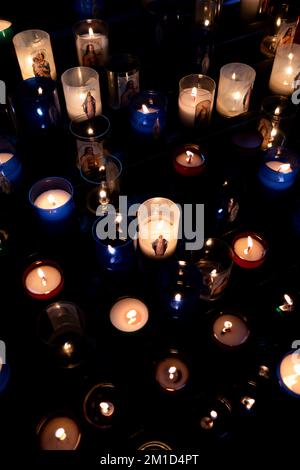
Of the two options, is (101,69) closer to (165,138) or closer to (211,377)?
(165,138)

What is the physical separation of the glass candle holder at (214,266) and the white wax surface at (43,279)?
45cm

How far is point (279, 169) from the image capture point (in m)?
1.39

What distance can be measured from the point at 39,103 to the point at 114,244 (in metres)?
0.55

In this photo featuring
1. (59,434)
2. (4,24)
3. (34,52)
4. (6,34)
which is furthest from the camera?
(4,24)

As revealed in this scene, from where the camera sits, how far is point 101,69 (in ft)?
5.13

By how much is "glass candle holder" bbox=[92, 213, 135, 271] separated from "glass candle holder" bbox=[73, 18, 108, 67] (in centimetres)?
69

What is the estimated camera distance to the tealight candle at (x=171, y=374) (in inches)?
46.6

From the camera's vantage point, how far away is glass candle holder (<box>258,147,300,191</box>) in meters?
1.38

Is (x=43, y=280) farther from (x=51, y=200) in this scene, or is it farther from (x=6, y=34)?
(x=6, y=34)

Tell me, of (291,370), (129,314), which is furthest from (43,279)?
(291,370)

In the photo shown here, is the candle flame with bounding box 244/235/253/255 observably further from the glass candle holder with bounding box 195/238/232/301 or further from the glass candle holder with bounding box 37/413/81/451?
the glass candle holder with bounding box 37/413/81/451

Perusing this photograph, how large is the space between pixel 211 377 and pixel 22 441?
0.57 m

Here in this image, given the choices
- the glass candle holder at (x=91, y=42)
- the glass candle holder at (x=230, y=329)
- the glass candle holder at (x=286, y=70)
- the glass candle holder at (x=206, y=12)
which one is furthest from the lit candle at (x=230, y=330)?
the glass candle holder at (x=206, y=12)

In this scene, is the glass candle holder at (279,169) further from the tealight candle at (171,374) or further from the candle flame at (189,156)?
the tealight candle at (171,374)
